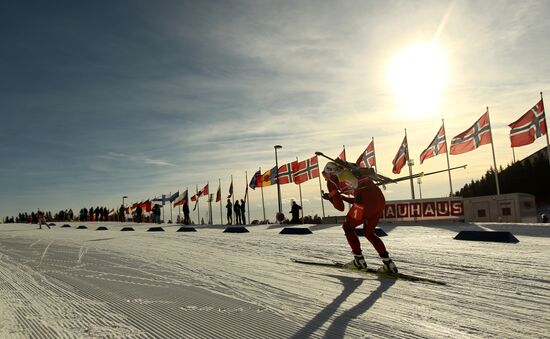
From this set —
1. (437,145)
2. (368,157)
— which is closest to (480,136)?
(437,145)

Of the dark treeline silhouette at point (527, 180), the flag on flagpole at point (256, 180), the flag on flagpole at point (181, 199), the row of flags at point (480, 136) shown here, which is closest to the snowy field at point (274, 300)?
the row of flags at point (480, 136)

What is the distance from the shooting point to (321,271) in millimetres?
7363

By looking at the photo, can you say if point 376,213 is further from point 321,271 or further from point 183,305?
point 183,305

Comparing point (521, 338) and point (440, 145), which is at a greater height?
point (440, 145)

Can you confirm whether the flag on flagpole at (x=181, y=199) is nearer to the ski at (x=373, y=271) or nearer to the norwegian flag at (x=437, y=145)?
the norwegian flag at (x=437, y=145)

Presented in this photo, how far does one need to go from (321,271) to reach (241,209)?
26.9 meters

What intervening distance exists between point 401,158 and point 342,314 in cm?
3110

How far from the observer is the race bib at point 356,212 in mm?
7137

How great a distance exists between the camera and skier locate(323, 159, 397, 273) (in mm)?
7098

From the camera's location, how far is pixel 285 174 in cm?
4122

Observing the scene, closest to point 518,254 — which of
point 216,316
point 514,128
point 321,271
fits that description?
point 321,271

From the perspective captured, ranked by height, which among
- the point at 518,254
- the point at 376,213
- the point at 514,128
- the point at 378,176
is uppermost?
the point at 514,128

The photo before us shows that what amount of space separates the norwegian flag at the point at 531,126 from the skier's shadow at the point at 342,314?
2199 centimetres

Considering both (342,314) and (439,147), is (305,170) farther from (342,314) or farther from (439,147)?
(342,314)
